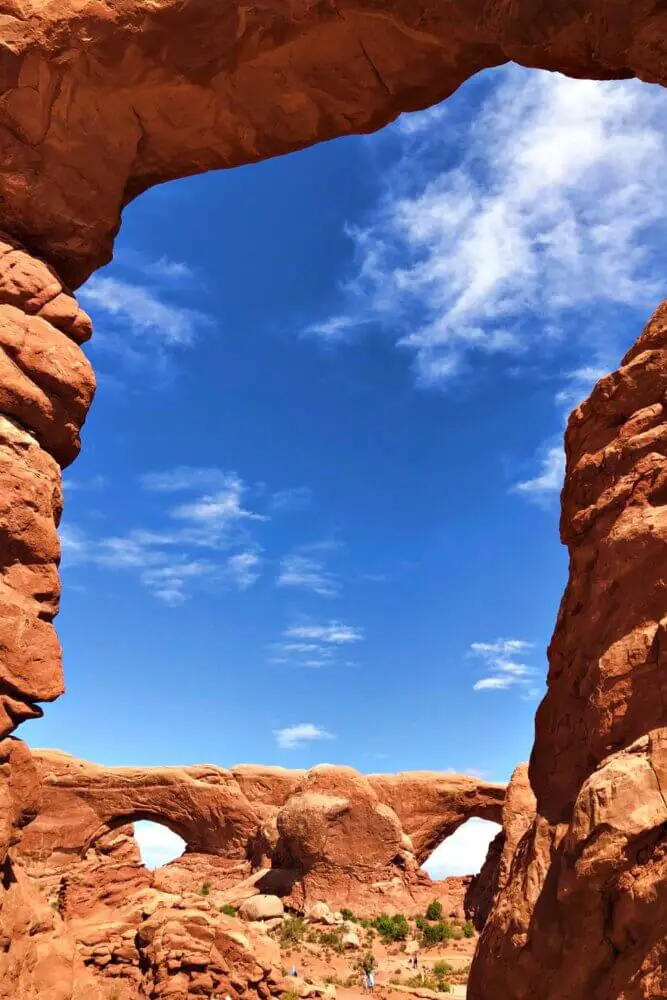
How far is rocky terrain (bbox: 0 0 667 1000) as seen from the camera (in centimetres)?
374

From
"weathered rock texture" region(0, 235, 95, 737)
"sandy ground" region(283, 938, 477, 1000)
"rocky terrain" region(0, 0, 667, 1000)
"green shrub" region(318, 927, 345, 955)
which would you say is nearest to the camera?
"rocky terrain" region(0, 0, 667, 1000)

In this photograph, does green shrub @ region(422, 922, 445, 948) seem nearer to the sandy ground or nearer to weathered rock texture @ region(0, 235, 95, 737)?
the sandy ground

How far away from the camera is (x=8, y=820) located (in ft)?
19.1

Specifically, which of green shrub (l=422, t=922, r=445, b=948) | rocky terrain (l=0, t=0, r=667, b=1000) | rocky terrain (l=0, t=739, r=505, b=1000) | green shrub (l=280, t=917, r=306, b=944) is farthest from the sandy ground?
rocky terrain (l=0, t=0, r=667, b=1000)

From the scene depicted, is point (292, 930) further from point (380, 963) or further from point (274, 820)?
point (274, 820)

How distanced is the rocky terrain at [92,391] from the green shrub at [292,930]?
12.0 meters

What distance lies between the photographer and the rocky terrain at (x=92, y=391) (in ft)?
12.3

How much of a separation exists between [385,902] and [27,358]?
81.1ft

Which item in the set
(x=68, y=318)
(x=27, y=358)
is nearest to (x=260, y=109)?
(x=68, y=318)

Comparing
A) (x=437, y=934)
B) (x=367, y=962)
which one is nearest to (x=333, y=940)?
(x=367, y=962)

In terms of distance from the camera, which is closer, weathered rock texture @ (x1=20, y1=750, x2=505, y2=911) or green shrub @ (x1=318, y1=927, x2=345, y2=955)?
green shrub @ (x1=318, y1=927, x2=345, y2=955)

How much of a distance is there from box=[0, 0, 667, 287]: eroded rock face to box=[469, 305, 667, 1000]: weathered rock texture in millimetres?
4043

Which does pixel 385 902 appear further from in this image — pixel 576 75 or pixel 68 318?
pixel 576 75

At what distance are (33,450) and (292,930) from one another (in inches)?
809
